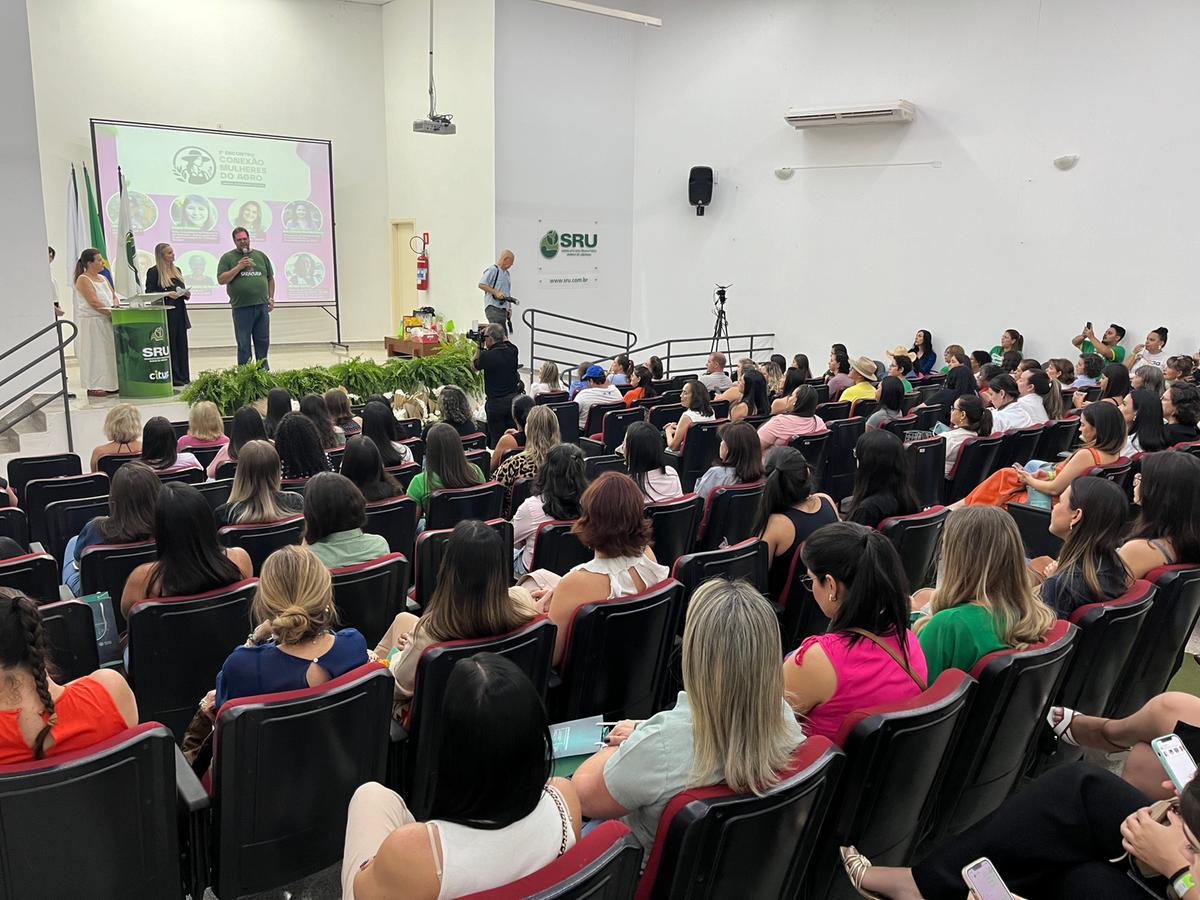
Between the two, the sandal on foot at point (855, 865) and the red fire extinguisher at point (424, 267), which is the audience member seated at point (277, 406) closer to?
the sandal on foot at point (855, 865)

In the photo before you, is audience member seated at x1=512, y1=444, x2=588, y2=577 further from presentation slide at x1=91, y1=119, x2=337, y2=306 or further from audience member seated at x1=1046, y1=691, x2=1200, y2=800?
presentation slide at x1=91, y1=119, x2=337, y2=306

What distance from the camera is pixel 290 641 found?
239 centimetres

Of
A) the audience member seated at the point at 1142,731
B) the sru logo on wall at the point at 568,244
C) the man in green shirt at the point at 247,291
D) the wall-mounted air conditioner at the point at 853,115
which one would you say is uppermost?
the wall-mounted air conditioner at the point at 853,115

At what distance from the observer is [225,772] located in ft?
6.71

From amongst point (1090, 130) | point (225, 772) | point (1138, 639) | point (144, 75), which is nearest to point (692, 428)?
point (1138, 639)

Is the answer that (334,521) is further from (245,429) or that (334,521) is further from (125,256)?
(125,256)

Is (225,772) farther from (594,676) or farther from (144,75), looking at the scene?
(144,75)

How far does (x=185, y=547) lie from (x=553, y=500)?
162 cm

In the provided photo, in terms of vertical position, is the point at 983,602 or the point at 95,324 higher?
the point at 95,324

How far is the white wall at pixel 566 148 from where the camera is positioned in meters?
12.8

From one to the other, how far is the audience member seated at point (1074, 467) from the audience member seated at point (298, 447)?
3.56 m

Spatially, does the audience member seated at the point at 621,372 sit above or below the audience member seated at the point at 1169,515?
below

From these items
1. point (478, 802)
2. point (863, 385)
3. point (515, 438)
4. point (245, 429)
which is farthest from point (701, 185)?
→ point (478, 802)

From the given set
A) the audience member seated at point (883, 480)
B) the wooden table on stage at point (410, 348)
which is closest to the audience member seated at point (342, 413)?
the audience member seated at point (883, 480)
